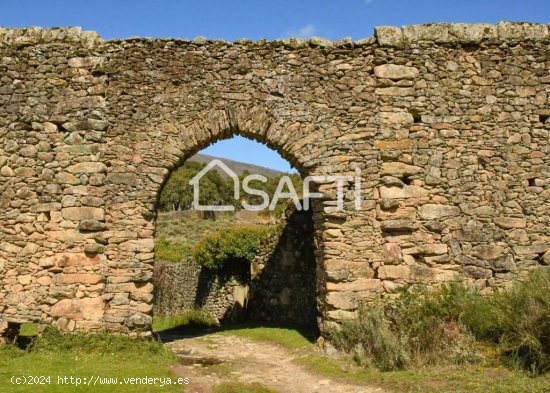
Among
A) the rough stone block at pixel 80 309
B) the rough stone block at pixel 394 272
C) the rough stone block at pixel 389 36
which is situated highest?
the rough stone block at pixel 389 36

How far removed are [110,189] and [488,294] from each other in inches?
268

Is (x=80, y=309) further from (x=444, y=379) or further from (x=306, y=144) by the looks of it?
(x=444, y=379)

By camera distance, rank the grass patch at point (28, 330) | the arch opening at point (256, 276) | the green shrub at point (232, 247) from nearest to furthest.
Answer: the grass patch at point (28, 330) < the arch opening at point (256, 276) < the green shrub at point (232, 247)

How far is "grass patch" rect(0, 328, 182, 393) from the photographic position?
241 inches

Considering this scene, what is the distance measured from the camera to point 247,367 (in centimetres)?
762

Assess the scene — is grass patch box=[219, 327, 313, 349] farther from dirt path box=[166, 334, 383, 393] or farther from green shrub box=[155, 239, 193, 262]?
green shrub box=[155, 239, 193, 262]

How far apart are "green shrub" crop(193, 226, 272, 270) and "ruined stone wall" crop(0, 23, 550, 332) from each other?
5.84 metres

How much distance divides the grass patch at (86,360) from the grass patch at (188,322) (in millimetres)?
4793

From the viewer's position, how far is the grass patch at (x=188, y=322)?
13.1 meters

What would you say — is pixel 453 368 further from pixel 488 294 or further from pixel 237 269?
pixel 237 269

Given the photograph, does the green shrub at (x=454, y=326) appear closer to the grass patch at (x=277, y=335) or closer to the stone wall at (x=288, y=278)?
the grass patch at (x=277, y=335)

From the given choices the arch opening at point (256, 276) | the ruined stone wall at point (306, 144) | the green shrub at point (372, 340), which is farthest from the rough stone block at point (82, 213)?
the green shrub at point (372, 340)

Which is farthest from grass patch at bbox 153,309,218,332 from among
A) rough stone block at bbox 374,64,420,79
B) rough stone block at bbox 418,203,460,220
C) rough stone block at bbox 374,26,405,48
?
rough stone block at bbox 374,26,405,48

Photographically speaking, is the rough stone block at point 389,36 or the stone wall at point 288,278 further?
the stone wall at point 288,278
